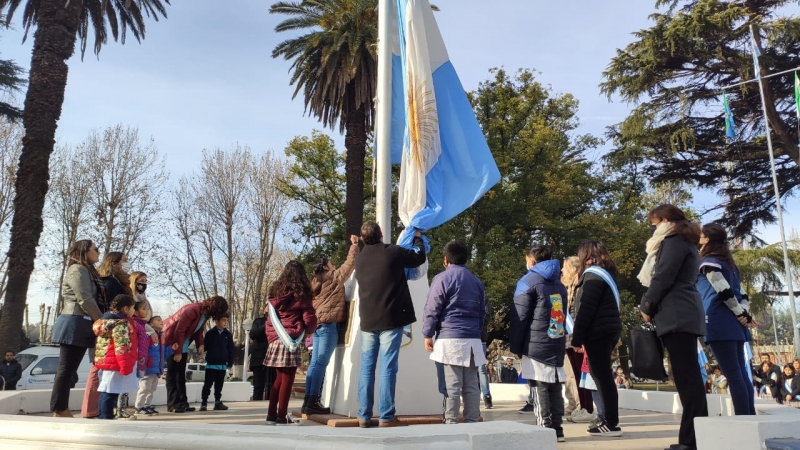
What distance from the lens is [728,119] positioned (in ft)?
75.4

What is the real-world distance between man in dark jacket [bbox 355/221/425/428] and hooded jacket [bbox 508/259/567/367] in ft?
3.04

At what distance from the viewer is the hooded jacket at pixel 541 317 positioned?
5035mm

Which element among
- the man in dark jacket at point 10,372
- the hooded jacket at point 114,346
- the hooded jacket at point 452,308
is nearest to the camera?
the hooded jacket at point 452,308

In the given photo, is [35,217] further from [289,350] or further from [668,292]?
[668,292]

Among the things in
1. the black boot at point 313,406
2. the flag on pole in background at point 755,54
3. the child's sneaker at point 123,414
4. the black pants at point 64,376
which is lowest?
the child's sneaker at point 123,414

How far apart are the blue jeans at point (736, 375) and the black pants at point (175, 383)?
643 cm

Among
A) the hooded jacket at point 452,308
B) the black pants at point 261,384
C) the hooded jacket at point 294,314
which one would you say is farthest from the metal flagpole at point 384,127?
the black pants at point 261,384

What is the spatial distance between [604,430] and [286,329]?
3.06m

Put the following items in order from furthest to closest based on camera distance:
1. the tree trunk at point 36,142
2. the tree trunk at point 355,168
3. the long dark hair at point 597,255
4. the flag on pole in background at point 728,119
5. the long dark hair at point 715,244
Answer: the flag on pole in background at point 728,119, the tree trunk at point 355,168, the tree trunk at point 36,142, the long dark hair at point 597,255, the long dark hair at point 715,244

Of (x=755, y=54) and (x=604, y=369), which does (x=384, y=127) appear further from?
(x=755, y=54)

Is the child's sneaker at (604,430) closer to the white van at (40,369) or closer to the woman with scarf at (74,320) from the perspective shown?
the woman with scarf at (74,320)

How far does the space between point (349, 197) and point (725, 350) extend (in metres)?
15.8

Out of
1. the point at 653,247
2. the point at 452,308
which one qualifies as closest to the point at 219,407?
the point at 452,308

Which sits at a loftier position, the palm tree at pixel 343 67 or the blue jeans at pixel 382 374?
the palm tree at pixel 343 67
